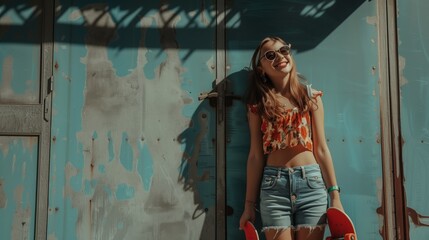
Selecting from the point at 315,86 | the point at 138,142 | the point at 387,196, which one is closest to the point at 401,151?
the point at 387,196

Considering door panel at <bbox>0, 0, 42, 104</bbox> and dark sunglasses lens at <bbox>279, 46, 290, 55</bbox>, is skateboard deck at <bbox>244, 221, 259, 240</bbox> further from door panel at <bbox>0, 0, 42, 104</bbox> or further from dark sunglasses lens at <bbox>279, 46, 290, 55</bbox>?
door panel at <bbox>0, 0, 42, 104</bbox>

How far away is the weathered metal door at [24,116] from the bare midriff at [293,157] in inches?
61.7

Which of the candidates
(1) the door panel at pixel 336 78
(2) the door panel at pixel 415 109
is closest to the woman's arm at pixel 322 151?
(1) the door panel at pixel 336 78

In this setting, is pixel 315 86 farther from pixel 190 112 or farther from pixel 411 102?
pixel 190 112

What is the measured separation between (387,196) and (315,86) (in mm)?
918

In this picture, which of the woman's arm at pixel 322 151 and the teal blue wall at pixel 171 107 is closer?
the woman's arm at pixel 322 151

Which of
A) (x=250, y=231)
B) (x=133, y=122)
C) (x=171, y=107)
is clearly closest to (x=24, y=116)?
(x=133, y=122)

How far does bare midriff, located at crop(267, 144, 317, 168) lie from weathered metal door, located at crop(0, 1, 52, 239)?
1568 millimetres

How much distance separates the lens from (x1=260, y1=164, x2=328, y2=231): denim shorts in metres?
2.85

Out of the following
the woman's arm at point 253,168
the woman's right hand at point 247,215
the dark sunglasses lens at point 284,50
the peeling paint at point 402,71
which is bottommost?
the woman's right hand at point 247,215

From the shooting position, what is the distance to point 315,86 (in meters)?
3.39

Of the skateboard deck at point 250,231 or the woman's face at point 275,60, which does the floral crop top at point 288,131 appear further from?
the skateboard deck at point 250,231

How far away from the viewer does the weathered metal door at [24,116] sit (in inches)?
128

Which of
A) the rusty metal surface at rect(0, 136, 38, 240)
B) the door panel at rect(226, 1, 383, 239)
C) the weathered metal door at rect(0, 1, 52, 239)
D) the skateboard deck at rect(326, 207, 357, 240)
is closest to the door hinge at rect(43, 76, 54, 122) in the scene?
the weathered metal door at rect(0, 1, 52, 239)
